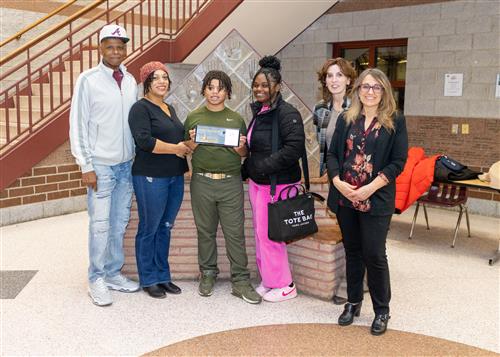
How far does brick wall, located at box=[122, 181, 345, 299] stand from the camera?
3074 mm

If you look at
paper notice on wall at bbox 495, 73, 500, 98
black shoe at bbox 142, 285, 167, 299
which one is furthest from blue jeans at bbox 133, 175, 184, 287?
paper notice on wall at bbox 495, 73, 500, 98

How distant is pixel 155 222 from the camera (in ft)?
9.84

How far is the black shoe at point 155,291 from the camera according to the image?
311 cm

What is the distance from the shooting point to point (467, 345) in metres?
2.55

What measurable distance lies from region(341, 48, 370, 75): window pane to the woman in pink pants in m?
4.18

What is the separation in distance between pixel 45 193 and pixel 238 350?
355 centimetres

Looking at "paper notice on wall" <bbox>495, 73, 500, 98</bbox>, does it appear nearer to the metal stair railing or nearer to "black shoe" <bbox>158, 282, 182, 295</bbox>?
the metal stair railing

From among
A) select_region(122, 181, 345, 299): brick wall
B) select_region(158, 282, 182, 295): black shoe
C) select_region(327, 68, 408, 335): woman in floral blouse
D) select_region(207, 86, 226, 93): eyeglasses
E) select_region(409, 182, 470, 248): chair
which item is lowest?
select_region(158, 282, 182, 295): black shoe

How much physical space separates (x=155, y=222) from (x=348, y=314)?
1.29m

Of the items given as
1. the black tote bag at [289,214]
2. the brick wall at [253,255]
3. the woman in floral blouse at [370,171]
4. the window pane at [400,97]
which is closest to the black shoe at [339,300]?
the brick wall at [253,255]

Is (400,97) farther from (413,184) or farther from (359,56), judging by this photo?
(413,184)

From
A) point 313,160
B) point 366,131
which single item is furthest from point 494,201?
point 366,131

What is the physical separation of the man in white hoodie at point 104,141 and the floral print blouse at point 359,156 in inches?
52.9

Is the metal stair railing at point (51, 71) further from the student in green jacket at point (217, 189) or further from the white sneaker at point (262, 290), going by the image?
the white sneaker at point (262, 290)
